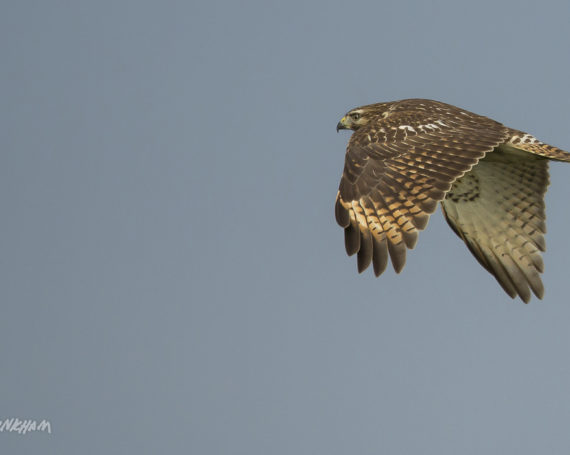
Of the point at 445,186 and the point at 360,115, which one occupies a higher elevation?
the point at 360,115

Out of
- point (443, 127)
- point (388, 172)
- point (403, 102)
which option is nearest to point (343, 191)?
point (388, 172)

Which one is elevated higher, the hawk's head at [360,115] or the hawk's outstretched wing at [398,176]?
the hawk's head at [360,115]

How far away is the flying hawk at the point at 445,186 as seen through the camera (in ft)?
36.5

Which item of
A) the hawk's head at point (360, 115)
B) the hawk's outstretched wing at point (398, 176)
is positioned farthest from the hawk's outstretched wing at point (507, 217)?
the hawk's head at point (360, 115)

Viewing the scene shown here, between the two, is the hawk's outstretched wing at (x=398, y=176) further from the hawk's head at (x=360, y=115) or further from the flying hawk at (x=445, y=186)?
the hawk's head at (x=360, y=115)

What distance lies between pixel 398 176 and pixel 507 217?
232 cm

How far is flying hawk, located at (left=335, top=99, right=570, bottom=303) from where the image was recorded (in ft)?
36.5

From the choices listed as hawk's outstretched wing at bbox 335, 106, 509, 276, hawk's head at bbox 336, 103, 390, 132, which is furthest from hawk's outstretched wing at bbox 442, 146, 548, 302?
hawk's head at bbox 336, 103, 390, 132

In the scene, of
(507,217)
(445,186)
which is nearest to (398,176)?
(445,186)

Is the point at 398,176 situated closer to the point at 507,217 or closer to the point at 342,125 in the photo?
the point at 507,217

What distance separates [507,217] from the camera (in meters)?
13.4

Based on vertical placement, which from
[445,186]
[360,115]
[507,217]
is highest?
[360,115]

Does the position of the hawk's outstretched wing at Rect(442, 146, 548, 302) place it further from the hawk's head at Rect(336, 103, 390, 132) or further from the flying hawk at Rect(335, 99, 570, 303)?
the hawk's head at Rect(336, 103, 390, 132)

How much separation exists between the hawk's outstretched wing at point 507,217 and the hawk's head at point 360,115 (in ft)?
4.27
